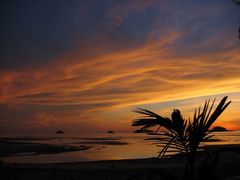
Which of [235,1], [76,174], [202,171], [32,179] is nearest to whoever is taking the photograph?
[235,1]

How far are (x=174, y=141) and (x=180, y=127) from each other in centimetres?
22

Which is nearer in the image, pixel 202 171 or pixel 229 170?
pixel 202 171

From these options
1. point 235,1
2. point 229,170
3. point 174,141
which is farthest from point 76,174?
point 235,1

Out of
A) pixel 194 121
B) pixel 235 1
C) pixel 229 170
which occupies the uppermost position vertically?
pixel 235 1

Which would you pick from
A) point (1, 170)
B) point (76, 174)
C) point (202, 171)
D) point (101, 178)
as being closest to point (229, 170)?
point (101, 178)

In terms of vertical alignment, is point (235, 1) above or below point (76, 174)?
above

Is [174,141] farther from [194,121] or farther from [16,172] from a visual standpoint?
[16,172]

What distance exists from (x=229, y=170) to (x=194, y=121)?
1136 cm

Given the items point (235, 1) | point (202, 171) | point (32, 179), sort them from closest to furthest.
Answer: point (235, 1) < point (202, 171) < point (32, 179)

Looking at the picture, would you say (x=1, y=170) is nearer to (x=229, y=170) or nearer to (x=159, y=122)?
(x=229, y=170)

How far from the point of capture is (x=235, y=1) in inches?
156

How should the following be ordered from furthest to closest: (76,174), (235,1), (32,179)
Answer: (76,174) → (32,179) → (235,1)

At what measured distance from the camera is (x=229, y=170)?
14844 millimetres

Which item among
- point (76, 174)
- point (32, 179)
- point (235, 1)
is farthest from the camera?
point (76, 174)
